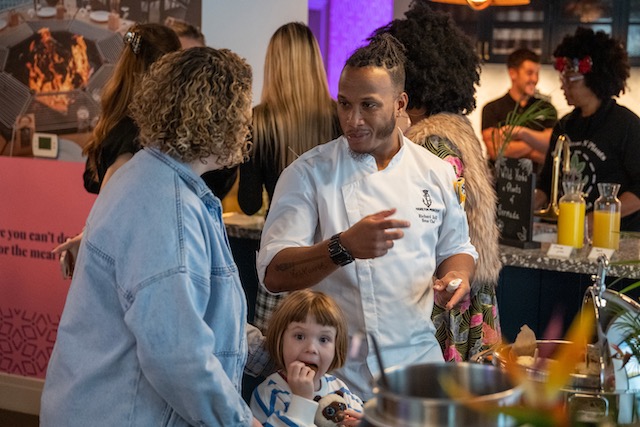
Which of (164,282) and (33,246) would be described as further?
(33,246)

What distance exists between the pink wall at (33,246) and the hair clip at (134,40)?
4.17 feet

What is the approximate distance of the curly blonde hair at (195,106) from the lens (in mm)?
1849

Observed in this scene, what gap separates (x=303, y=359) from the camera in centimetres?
243

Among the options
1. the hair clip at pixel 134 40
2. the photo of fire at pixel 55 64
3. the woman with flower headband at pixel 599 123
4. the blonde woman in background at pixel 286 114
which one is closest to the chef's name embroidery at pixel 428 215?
the blonde woman in background at pixel 286 114

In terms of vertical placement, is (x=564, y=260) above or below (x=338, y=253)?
below

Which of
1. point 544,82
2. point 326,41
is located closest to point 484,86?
point 544,82

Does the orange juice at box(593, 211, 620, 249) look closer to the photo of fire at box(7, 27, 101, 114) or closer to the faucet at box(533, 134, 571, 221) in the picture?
the faucet at box(533, 134, 571, 221)

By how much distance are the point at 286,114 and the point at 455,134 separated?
3.14ft

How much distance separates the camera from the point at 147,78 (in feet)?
6.35

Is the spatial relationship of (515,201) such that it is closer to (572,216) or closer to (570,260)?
(572,216)

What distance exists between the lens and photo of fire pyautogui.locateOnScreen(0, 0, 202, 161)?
14.3 feet

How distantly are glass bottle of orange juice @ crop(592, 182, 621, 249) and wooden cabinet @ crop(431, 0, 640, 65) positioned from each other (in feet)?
13.5

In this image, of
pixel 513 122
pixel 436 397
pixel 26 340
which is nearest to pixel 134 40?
pixel 513 122

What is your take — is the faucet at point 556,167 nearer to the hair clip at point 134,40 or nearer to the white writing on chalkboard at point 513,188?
the white writing on chalkboard at point 513,188
